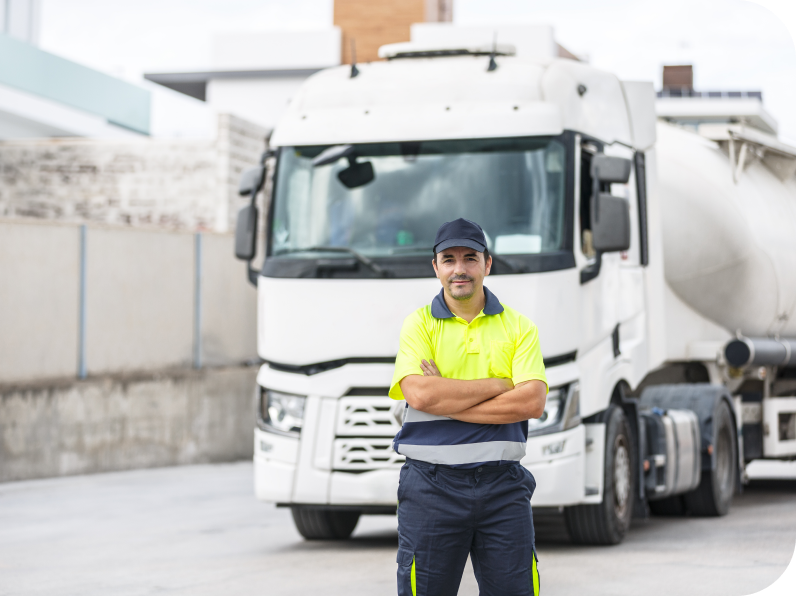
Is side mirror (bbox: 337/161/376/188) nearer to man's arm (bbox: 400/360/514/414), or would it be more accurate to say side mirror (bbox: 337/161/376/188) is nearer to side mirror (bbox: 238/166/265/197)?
side mirror (bbox: 238/166/265/197)

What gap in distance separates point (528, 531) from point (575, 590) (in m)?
2.87

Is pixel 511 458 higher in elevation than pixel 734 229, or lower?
lower

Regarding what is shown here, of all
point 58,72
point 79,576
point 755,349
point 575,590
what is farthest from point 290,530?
point 58,72

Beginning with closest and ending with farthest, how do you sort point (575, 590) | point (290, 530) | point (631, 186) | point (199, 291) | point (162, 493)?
point (575, 590)
point (631, 186)
point (290, 530)
point (162, 493)
point (199, 291)

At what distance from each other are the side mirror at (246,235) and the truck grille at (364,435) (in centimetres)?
157

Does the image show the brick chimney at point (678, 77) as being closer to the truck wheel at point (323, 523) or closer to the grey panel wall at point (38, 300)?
the grey panel wall at point (38, 300)

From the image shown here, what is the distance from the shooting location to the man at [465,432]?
188 inches

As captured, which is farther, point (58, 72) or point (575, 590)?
point (58, 72)

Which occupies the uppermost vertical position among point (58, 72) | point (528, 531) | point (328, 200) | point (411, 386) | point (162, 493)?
point (58, 72)

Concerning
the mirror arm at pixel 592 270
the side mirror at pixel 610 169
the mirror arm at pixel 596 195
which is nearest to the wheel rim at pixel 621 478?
the mirror arm at pixel 592 270

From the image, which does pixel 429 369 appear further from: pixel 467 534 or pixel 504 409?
pixel 467 534

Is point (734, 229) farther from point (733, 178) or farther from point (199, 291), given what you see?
point (199, 291)

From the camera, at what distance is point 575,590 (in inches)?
295

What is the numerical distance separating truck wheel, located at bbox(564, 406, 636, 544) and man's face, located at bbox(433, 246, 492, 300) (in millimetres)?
4380
